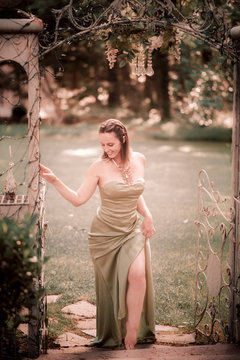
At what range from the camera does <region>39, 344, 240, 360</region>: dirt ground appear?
12.0ft

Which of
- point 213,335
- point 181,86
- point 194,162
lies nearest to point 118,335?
point 213,335

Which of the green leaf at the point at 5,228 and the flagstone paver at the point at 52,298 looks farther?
the flagstone paver at the point at 52,298

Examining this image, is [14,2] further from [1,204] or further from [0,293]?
[0,293]

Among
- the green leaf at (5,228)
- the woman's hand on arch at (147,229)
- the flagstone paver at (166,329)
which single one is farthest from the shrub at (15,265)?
the flagstone paver at (166,329)

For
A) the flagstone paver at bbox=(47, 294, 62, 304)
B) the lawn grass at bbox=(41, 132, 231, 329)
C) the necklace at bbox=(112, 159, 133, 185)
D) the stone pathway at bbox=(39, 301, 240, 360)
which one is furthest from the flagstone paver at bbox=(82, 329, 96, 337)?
the necklace at bbox=(112, 159, 133, 185)

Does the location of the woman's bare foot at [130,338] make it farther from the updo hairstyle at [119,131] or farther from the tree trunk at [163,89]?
the tree trunk at [163,89]

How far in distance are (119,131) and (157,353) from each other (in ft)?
5.79

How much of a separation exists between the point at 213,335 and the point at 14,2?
326 cm

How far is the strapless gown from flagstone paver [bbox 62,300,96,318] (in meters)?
0.75

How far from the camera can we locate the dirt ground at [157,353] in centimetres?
366

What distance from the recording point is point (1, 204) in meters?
3.52

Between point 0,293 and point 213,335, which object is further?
point 213,335

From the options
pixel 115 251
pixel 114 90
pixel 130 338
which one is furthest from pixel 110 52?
pixel 114 90

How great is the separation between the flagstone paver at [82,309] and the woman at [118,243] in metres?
0.76
